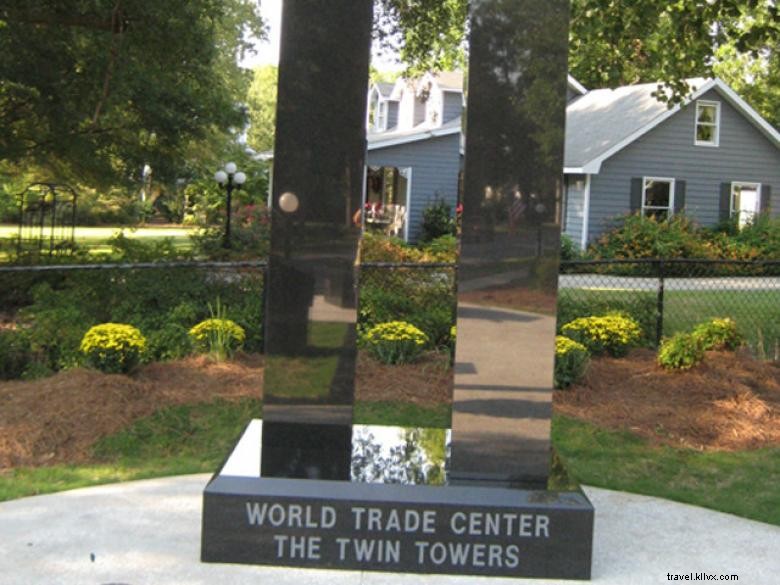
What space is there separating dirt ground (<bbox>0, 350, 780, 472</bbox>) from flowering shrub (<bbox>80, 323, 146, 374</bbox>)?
17 cm

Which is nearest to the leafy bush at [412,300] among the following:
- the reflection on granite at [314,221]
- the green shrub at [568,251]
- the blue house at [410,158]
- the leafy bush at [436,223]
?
the reflection on granite at [314,221]

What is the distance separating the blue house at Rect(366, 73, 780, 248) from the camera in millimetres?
25297

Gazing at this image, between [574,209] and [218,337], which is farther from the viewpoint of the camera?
[574,209]

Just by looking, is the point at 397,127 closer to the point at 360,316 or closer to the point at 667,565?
the point at 360,316

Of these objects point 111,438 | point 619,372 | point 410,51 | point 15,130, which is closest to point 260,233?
point 15,130

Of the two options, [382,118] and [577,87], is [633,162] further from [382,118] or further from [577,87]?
[577,87]

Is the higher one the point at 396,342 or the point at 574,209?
the point at 574,209

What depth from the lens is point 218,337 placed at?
857 centimetres

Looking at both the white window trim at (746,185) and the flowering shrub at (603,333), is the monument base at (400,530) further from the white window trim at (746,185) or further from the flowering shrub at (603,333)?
the white window trim at (746,185)

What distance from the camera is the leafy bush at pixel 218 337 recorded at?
A: 853 centimetres

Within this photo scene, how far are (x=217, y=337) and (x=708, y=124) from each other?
70.4 ft

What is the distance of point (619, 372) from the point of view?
868cm

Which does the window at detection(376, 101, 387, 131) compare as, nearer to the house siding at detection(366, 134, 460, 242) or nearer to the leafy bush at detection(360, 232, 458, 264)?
the house siding at detection(366, 134, 460, 242)

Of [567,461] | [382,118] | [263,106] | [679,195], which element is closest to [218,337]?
[567,461]
